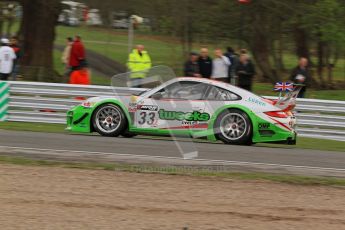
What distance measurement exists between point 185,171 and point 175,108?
3.49 metres

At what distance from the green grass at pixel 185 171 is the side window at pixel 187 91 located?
11.1 feet

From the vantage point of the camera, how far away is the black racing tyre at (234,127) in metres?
12.7

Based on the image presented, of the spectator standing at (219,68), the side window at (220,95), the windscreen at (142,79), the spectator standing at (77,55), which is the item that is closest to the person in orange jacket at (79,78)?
the spectator standing at (77,55)

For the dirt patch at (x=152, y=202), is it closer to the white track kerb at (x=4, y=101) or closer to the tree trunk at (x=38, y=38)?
the white track kerb at (x=4, y=101)

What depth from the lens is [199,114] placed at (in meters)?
12.8

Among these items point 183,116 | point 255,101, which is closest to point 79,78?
point 183,116

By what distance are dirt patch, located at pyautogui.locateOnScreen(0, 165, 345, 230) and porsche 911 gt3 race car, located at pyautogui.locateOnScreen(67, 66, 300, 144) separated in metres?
3.79

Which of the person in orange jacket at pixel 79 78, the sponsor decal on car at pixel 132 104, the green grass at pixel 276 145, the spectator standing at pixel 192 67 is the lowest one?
the green grass at pixel 276 145

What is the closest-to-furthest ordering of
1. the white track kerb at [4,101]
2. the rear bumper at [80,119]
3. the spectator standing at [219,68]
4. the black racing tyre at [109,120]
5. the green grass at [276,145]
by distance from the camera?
the black racing tyre at [109,120]
the rear bumper at [80,119]
the green grass at [276,145]
the white track kerb at [4,101]
the spectator standing at [219,68]

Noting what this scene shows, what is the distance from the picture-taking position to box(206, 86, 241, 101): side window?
12.9 meters

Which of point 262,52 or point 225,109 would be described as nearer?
point 225,109

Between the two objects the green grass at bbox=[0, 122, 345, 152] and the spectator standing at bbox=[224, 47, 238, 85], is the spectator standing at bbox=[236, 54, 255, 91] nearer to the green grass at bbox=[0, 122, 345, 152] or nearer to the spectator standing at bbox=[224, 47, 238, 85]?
the spectator standing at bbox=[224, 47, 238, 85]

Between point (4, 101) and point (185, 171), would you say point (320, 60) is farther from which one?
point (185, 171)

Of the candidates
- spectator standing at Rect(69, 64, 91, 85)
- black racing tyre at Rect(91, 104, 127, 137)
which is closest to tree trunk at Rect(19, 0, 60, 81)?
spectator standing at Rect(69, 64, 91, 85)
